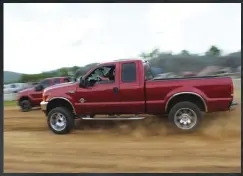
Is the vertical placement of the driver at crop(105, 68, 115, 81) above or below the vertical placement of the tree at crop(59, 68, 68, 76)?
below

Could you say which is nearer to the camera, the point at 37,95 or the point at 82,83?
the point at 82,83

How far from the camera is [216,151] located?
6406 millimetres

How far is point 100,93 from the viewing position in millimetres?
7809

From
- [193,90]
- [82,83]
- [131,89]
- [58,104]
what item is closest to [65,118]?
[58,104]

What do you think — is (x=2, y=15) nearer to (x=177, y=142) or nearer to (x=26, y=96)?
(x=177, y=142)

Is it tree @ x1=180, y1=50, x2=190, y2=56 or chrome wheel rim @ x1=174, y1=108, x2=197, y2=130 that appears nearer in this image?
chrome wheel rim @ x1=174, y1=108, x2=197, y2=130

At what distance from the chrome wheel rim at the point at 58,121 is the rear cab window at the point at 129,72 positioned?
5.81ft

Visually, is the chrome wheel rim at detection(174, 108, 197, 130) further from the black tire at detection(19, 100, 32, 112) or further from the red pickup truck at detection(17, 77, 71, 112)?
the black tire at detection(19, 100, 32, 112)

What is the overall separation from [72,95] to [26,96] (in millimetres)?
5329

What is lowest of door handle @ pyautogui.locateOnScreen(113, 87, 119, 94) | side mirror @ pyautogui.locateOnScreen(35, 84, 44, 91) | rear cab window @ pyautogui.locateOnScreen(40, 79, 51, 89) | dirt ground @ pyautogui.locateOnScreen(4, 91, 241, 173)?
dirt ground @ pyautogui.locateOnScreen(4, 91, 241, 173)

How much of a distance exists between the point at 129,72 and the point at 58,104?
80.0 inches

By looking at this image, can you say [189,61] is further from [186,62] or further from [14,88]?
[14,88]

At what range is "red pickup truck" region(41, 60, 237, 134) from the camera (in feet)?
24.1

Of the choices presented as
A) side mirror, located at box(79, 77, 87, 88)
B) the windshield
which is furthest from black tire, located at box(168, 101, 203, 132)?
side mirror, located at box(79, 77, 87, 88)
